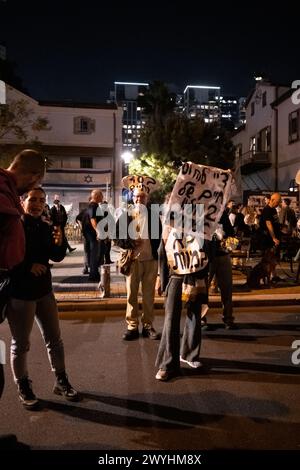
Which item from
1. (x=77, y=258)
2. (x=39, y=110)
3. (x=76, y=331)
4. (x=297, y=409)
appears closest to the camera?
(x=297, y=409)

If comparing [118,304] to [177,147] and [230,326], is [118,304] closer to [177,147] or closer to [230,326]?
[230,326]

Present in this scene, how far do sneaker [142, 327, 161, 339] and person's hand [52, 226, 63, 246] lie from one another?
2.59 m

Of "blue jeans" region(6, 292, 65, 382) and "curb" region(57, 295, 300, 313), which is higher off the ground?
"blue jeans" region(6, 292, 65, 382)

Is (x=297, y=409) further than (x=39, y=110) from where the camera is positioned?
No

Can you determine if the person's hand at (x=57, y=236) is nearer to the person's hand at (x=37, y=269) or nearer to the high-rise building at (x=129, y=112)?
the person's hand at (x=37, y=269)

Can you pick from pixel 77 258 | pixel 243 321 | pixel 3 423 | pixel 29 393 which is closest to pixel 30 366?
pixel 29 393

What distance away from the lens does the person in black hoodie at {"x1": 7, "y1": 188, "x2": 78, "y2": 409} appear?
4.11 meters

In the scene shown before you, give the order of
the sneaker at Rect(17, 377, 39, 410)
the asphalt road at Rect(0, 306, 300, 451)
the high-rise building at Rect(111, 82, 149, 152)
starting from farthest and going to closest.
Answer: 1. the high-rise building at Rect(111, 82, 149, 152)
2. the sneaker at Rect(17, 377, 39, 410)
3. the asphalt road at Rect(0, 306, 300, 451)

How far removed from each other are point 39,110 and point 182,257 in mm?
29862

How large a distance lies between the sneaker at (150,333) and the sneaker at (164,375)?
4.80 ft

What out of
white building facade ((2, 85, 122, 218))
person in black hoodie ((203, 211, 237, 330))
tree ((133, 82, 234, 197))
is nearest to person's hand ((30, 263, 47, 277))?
person in black hoodie ((203, 211, 237, 330))

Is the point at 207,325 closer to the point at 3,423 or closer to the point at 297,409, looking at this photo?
the point at 297,409

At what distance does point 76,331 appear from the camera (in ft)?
23.1

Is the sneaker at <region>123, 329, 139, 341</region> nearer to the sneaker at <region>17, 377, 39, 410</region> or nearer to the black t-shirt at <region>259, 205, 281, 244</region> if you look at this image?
the sneaker at <region>17, 377, 39, 410</region>
